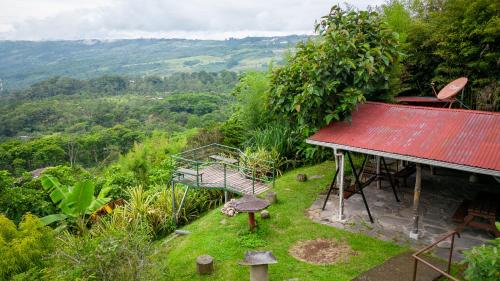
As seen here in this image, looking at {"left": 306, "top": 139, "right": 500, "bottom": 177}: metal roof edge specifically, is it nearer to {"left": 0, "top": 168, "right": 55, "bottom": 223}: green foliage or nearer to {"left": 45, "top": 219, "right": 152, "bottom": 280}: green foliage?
{"left": 45, "top": 219, "right": 152, "bottom": 280}: green foliage

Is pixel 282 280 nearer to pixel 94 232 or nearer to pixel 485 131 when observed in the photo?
pixel 485 131

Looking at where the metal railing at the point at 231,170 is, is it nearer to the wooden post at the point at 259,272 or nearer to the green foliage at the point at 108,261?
the wooden post at the point at 259,272

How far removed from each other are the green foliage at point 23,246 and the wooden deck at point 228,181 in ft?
12.5

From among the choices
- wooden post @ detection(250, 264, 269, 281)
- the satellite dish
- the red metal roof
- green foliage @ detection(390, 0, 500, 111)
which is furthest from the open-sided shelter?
green foliage @ detection(390, 0, 500, 111)

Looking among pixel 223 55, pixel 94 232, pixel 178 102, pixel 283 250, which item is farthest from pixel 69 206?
pixel 223 55

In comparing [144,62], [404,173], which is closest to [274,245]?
[404,173]

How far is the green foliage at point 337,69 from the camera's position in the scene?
812 cm

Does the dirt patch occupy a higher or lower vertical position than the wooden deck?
lower

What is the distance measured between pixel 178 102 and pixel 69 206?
50.0 metres

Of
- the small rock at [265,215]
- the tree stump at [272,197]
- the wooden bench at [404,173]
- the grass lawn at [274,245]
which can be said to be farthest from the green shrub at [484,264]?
the tree stump at [272,197]

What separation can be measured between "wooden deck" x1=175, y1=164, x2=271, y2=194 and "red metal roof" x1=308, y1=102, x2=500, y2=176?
9.84 feet

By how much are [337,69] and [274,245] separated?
4.13 m

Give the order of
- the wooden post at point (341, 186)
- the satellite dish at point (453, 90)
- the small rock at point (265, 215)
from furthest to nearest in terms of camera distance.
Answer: the satellite dish at point (453, 90) → the small rock at point (265, 215) → the wooden post at point (341, 186)

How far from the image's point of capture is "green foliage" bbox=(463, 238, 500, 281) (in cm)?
369
